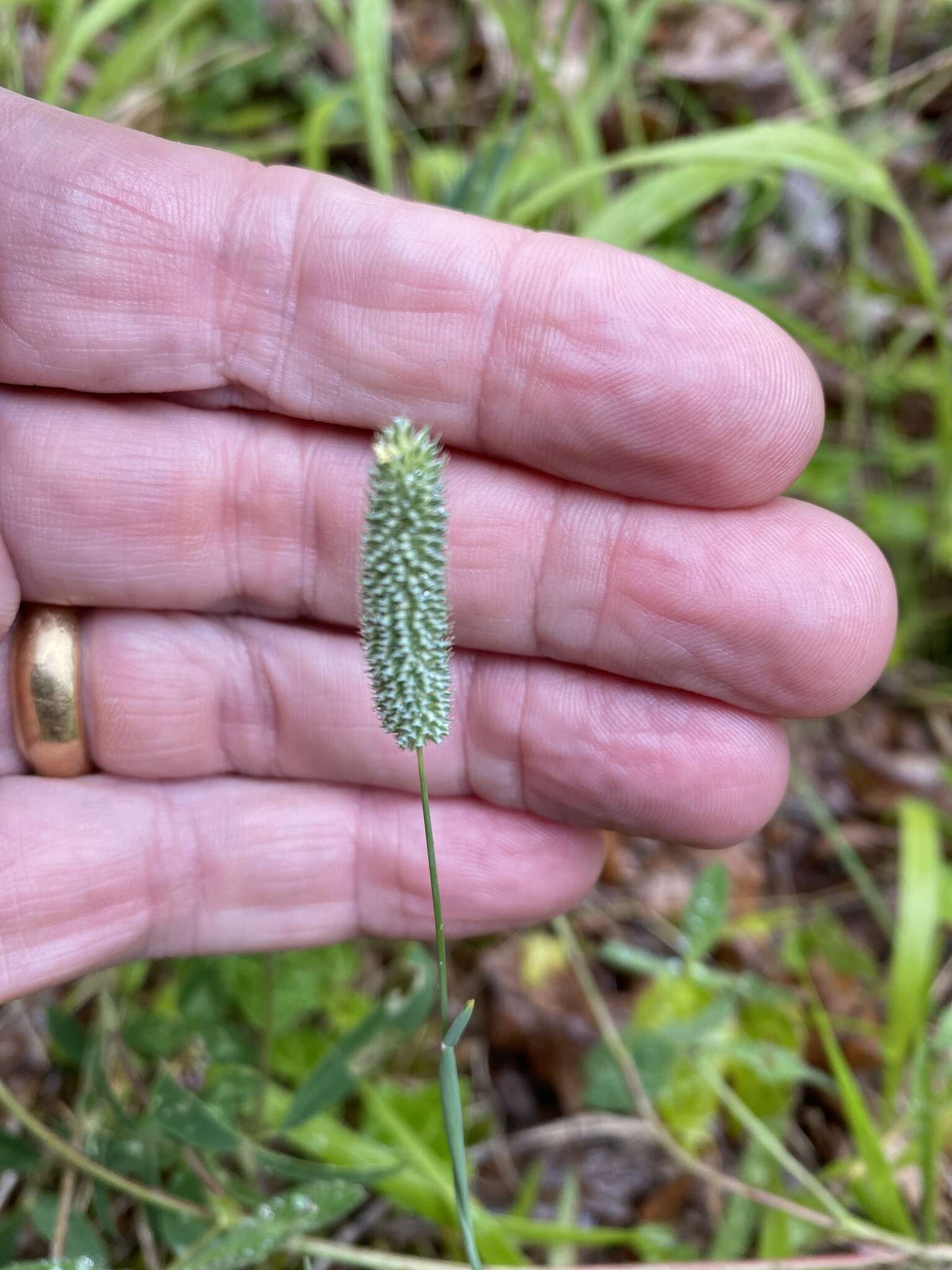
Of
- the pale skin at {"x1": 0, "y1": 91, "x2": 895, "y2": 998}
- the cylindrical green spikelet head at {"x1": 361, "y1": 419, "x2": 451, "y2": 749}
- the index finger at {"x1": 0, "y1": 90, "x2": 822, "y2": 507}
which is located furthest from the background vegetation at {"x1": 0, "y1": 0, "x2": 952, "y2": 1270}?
the cylindrical green spikelet head at {"x1": 361, "y1": 419, "x2": 451, "y2": 749}

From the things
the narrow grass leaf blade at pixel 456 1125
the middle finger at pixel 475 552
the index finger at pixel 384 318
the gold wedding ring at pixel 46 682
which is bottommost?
the narrow grass leaf blade at pixel 456 1125

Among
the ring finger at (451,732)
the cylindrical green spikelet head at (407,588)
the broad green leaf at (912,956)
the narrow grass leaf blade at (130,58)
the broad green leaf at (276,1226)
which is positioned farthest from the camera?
the narrow grass leaf blade at (130,58)

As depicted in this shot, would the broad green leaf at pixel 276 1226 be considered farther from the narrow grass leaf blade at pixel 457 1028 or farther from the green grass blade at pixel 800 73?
the green grass blade at pixel 800 73

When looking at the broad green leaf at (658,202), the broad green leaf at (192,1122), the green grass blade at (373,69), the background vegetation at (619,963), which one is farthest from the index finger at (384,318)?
the broad green leaf at (192,1122)

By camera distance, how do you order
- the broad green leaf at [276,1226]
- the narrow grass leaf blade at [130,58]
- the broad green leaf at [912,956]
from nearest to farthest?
the broad green leaf at [276,1226]
the broad green leaf at [912,956]
the narrow grass leaf blade at [130,58]

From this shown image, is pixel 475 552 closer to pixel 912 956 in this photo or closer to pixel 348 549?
pixel 348 549

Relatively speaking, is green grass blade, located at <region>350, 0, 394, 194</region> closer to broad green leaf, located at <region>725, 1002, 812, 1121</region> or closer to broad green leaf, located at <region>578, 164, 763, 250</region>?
broad green leaf, located at <region>578, 164, 763, 250</region>
